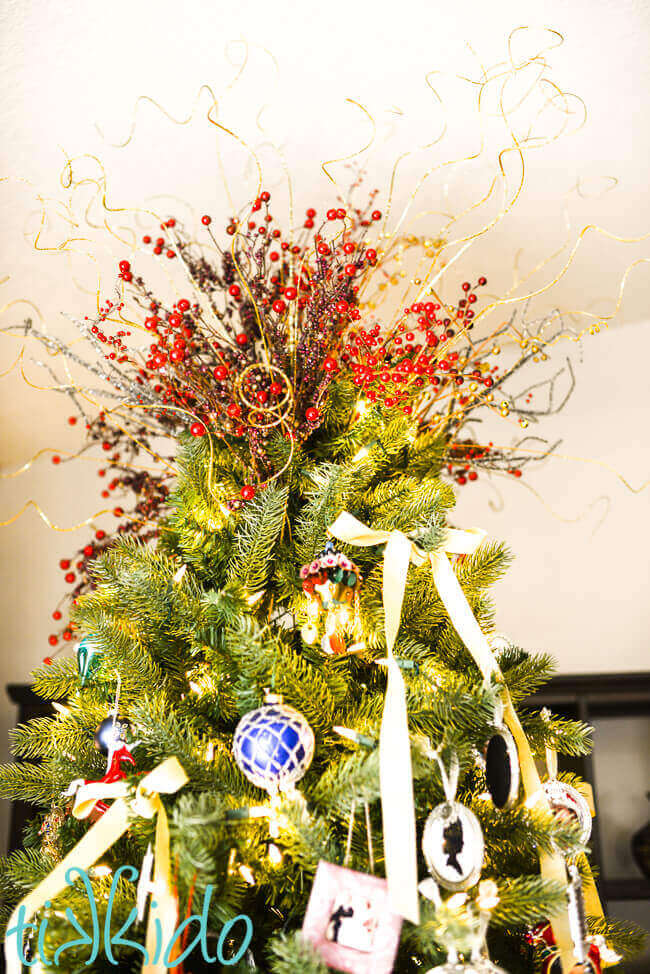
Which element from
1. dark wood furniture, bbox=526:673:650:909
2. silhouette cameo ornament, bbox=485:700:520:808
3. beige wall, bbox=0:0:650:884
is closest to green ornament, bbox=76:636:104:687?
silhouette cameo ornament, bbox=485:700:520:808

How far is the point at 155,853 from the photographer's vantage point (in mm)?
507

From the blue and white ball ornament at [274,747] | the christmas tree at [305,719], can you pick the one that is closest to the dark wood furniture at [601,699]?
the christmas tree at [305,719]

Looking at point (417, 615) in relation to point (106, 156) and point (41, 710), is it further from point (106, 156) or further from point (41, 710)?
point (41, 710)

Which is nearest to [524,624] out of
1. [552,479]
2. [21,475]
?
[552,479]

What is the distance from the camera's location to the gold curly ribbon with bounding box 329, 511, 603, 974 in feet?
1.55

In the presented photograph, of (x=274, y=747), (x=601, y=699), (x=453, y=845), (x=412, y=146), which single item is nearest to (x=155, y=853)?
(x=274, y=747)

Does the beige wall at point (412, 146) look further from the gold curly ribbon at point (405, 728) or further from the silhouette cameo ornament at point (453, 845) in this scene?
the silhouette cameo ornament at point (453, 845)

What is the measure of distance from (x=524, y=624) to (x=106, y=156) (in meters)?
1.29

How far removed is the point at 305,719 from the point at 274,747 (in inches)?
1.9

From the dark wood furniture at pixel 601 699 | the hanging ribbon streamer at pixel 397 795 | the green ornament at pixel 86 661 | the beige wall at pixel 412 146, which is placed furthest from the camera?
the dark wood furniture at pixel 601 699

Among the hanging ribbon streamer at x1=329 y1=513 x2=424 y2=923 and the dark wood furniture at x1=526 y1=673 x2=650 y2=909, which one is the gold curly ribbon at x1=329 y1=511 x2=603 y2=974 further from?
the dark wood furniture at x1=526 y1=673 x2=650 y2=909

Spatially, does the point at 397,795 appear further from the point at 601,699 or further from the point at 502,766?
the point at 601,699

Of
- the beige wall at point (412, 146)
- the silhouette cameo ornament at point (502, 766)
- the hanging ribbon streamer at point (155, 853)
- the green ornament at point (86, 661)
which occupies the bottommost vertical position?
the hanging ribbon streamer at point (155, 853)

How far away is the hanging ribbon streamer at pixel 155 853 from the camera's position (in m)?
0.48
